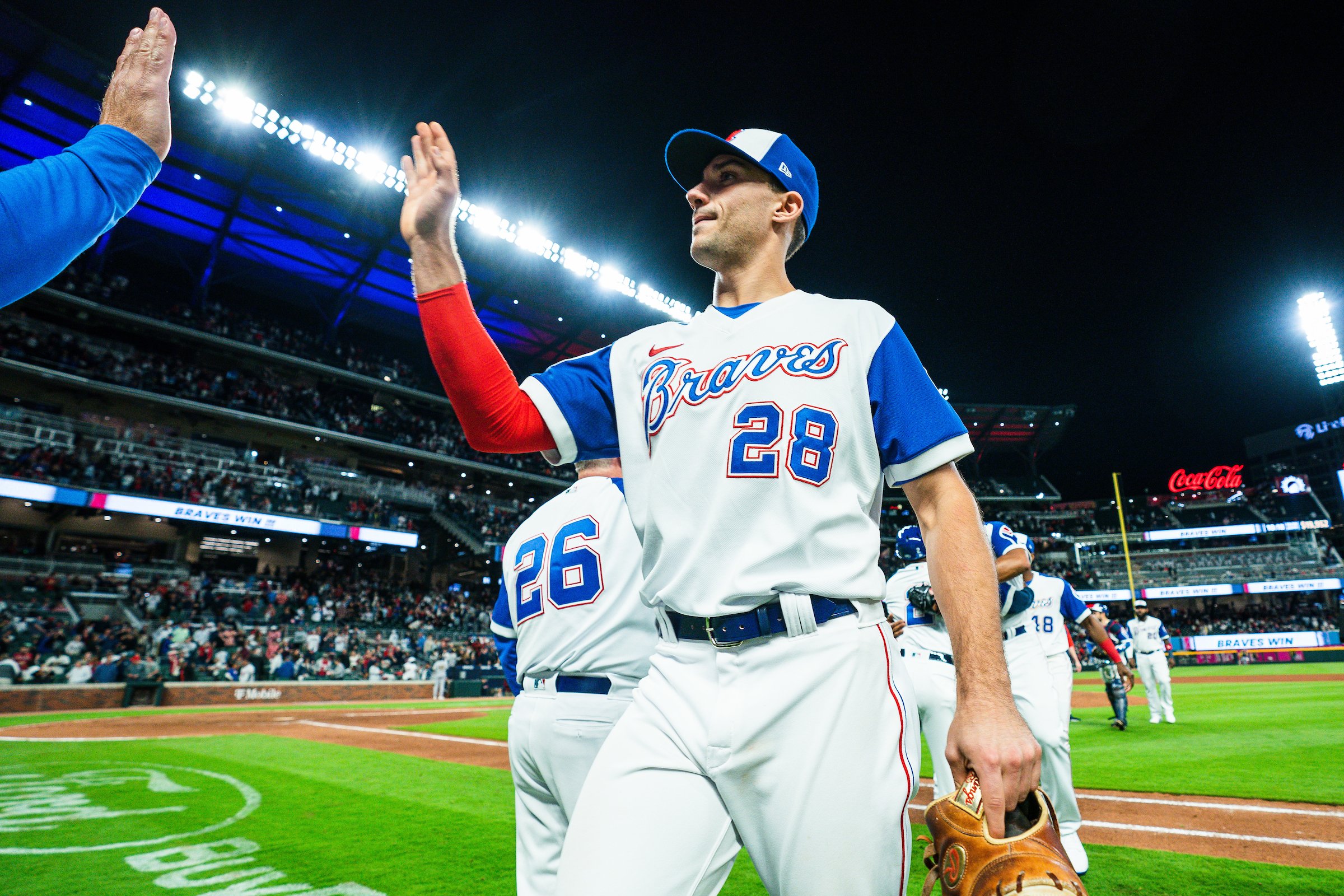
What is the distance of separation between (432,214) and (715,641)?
121cm

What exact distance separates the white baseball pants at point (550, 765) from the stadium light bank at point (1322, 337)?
54.9m

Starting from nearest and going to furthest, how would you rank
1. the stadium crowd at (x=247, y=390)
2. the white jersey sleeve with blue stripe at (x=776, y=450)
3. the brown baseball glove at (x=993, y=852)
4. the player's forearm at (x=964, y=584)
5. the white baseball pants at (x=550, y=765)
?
the brown baseball glove at (x=993, y=852)
the player's forearm at (x=964, y=584)
the white jersey sleeve with blue stripe at (x=776, y=450)
the white baseball pants at (x=550, y=765)
the stadium crowd at (x=247, y=390)

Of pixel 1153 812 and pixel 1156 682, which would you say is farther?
pixel 1156 682

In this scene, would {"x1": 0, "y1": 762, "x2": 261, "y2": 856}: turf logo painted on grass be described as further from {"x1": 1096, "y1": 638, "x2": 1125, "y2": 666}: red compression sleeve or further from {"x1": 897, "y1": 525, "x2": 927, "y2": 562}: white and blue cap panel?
{"x1": 1096, "y1": 638, "x2": 1125, "y2": 666}: red compression sleeve

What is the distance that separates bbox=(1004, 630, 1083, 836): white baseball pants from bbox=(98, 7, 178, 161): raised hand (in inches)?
192

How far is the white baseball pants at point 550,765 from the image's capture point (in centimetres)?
289

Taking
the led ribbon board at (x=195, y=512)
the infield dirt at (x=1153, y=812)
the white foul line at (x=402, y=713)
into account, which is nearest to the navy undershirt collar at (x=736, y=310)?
the infield dirt at (x=1153, y=812)

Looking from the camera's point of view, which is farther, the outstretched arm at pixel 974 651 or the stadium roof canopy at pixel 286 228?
the stadium roof canopy at pixel 286 228

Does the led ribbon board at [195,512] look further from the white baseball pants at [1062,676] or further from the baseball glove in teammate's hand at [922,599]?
the white baseball pants at [1062,676]

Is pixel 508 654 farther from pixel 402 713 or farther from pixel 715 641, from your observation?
pixel 402 713

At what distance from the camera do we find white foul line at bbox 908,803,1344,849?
4578 mm

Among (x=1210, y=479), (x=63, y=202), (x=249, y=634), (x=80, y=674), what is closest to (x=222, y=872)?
(x=63, y=202)

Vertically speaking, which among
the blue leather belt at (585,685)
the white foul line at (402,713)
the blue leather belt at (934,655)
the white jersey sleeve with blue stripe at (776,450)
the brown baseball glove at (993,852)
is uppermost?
the white jersey sleeve with blue stripe at (776,450)

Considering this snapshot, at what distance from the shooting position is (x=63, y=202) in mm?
1825
